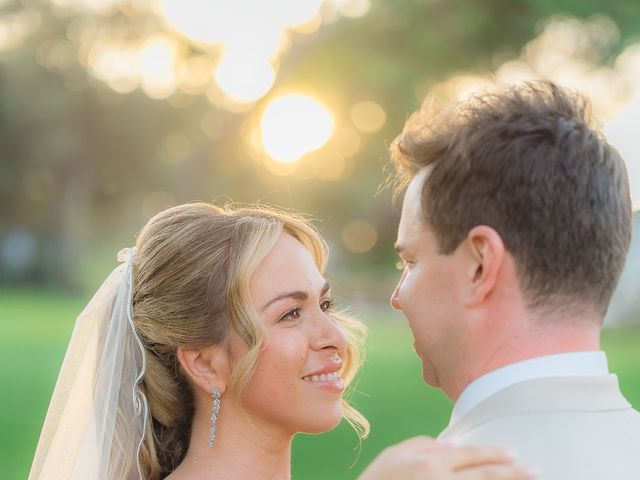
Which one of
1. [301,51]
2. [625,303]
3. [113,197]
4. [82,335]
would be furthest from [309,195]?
[82,335]

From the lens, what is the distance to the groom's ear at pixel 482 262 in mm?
1851

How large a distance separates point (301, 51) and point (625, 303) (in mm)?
→ 18717

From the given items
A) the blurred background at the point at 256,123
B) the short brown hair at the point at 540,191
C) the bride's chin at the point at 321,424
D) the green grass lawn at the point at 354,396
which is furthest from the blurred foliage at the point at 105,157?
the short brown hair at the point at 540,191

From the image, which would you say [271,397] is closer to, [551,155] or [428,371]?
[428,371]

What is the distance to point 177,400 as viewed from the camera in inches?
136

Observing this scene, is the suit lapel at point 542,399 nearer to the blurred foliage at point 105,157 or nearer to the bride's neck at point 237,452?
the bride's neck at point 237,452

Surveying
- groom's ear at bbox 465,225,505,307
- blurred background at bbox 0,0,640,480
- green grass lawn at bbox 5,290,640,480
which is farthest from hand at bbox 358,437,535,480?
green grass lawn at bbox 5,290,640,480

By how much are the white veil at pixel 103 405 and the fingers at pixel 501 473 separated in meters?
1.88

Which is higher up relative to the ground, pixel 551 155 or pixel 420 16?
pixel 420 16

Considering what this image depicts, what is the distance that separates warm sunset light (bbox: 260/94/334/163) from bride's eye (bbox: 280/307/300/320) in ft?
36.3

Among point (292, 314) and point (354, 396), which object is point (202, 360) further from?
point (354, 396)

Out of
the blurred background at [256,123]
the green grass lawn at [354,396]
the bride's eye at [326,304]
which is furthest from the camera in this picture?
the green grass lawn at [354,396]

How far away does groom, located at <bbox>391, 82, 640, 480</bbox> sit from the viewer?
1808mm

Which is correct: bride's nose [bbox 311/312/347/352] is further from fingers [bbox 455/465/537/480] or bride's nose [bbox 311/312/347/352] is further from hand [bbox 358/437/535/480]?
fingers [bbox 455/465/537/480]
